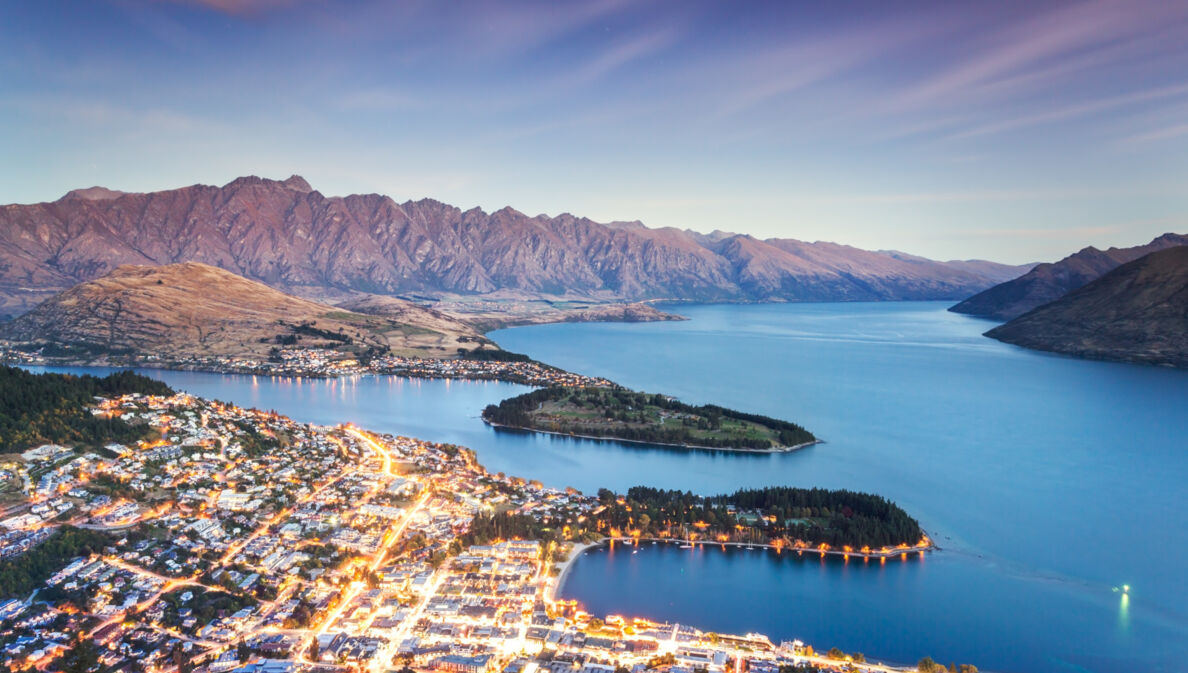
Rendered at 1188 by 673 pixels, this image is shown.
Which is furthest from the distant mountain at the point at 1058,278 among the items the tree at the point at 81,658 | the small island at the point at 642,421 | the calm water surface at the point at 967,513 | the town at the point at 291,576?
the tree at the point at 81,658

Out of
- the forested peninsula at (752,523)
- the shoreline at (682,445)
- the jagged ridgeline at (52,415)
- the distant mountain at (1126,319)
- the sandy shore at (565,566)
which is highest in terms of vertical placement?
the distant mountain at (1126,319)

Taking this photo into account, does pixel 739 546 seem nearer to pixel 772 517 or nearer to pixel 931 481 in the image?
pixel 772 517

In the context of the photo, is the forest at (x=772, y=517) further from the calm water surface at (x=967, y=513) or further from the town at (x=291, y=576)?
the town at (x=291, y=576)

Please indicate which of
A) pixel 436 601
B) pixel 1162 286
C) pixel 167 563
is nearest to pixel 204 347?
pixel 167 563

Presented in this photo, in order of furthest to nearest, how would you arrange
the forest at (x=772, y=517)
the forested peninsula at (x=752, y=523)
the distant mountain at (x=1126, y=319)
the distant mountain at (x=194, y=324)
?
1. the distant mountain at (x=1126, y=319)
2. the distant mountain at (x=194, y=324)
3. the forest at (x=772, y=517)
4. the forested peninsula at (x=752, y=523)

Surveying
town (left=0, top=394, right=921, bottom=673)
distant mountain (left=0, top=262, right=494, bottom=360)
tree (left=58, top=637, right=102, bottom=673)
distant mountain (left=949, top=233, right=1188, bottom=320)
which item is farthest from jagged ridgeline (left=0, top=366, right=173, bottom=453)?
distant mountain (left=949, top=233, right=1188, bottom=320)

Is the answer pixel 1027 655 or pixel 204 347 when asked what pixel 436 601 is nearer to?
pixel 1027 655

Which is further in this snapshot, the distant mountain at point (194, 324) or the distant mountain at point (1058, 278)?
the distant mountain at point (1058, 278)

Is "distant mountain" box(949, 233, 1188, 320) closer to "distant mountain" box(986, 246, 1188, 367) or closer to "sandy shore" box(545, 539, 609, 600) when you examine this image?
"distant mountain" box(986, 246, 1188, 367)
